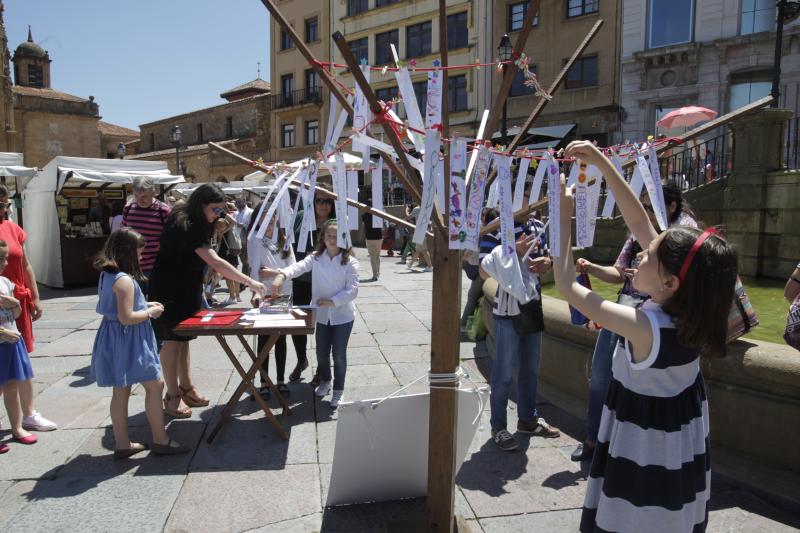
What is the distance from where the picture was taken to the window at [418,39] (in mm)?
27578

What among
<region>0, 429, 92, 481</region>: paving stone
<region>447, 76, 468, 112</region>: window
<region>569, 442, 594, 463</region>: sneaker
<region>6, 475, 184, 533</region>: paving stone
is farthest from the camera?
<region>447, 76, 468, 112</region>: window

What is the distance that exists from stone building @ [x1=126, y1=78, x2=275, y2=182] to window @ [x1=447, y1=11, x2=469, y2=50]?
13536 millimetres

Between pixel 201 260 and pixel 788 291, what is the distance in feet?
13.1

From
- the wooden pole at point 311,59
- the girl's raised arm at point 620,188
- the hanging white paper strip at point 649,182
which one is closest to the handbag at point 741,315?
the hanging white paper strip at point 649,182

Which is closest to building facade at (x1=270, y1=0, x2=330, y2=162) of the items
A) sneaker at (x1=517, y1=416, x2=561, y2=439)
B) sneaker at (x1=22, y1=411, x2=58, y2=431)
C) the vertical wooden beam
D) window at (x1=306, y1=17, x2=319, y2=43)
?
window at (x1=306, y1=17, x2=319, y2=43)

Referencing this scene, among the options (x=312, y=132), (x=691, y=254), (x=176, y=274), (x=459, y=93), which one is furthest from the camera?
(x=312, y=132)

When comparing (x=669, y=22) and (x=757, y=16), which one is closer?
(x=757, y=16)

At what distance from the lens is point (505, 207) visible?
220 centimetres

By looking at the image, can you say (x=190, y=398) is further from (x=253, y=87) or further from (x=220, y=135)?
(x=253, y=87)

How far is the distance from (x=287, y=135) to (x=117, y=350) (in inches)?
1275

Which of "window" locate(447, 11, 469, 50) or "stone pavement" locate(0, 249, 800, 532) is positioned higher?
"window" locate(447, 11, 469, 50)

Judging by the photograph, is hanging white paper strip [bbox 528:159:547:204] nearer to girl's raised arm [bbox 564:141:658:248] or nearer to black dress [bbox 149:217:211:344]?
girl's raised arm [bbox 564:141:658:248]

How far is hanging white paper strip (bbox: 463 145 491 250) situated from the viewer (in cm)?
212

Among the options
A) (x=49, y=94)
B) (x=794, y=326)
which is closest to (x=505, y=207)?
(x=794, y=326)
